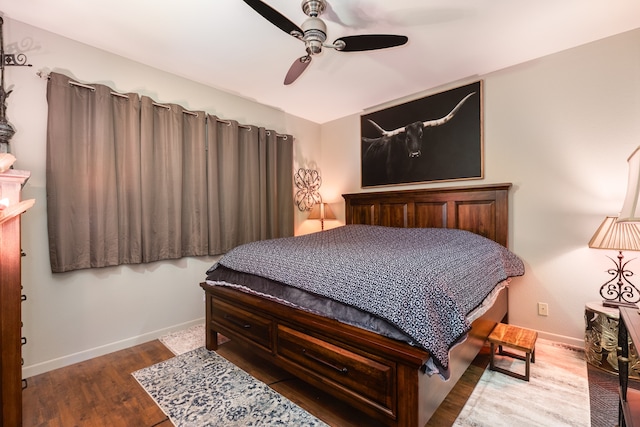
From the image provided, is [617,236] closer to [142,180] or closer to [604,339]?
[604,339]

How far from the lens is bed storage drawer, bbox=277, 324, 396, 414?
1301mm

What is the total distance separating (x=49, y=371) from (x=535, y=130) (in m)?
4.39

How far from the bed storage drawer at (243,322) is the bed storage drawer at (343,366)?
13 cm

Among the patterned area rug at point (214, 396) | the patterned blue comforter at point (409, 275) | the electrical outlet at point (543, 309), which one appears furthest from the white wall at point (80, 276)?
the electrical outlet at point (543, 309)

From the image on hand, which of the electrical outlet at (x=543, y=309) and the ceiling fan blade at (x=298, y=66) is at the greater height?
the ceiling fan blade at (x=298, y=66)

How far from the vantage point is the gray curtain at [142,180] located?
2127 millimetres

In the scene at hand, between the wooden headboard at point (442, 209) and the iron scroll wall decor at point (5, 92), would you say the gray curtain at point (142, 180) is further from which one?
the wooden headboard at point (442, 209)

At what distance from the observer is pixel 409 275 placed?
4.47 ft

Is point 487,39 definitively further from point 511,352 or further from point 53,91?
point 53,91

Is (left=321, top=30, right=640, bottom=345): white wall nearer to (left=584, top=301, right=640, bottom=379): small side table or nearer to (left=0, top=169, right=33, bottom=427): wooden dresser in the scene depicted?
(left=584, top=301, right=640, bottom=379): small side table

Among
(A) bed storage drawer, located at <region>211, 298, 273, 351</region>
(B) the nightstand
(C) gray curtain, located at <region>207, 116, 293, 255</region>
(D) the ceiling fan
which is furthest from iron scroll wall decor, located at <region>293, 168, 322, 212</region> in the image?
(B) the nightstand

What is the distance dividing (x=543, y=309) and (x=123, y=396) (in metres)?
3.32

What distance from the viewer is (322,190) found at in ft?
Result: 14.3

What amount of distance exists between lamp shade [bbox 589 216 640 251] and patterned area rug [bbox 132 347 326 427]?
7.33ft
